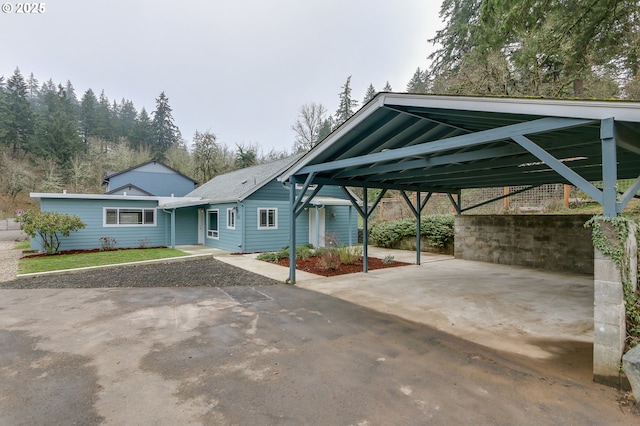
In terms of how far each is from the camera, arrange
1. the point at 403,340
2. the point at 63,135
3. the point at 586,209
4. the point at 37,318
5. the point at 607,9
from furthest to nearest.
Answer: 1. the point at 63,135
2. the point at 586,209
3. the point at 607,9
4. the point at 37,318
5. the point at 403,340

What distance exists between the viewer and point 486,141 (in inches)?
156

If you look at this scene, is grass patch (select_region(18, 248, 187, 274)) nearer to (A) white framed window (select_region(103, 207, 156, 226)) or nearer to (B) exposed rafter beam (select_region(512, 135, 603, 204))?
(A) white framed window (select_region(103, 207, 156, 226))

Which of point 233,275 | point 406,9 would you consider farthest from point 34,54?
point 406,9

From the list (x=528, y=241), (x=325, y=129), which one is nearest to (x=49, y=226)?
(x=528, y=241)

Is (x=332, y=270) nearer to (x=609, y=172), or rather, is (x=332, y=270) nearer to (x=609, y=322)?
(x=609, y=322)

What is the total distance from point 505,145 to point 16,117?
45508mm

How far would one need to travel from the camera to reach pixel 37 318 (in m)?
5.09

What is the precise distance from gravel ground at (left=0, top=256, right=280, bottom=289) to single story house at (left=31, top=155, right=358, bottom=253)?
12.7 ft

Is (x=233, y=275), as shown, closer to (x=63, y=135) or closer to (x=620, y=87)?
(x=620, y=87)

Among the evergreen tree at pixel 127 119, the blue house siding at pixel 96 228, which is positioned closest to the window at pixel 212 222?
the blue house siding at pixel 96 228

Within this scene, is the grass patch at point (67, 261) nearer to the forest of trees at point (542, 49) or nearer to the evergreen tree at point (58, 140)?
the forest of trees at point (542, 49)

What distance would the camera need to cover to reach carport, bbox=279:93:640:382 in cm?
298

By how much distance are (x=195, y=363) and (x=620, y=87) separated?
17883mm

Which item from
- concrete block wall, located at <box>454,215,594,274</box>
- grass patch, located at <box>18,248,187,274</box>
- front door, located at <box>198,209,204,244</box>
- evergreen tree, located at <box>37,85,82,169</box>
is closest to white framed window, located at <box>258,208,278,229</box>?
front door, located at <box>198,209,204,244</box>
